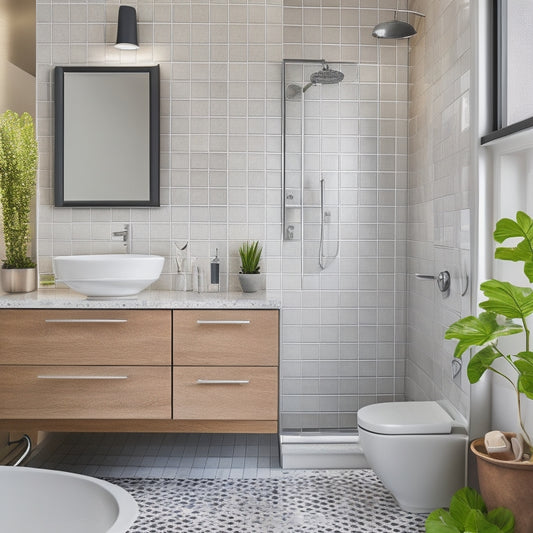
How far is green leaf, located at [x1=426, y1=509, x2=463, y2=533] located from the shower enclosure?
0.80 metres

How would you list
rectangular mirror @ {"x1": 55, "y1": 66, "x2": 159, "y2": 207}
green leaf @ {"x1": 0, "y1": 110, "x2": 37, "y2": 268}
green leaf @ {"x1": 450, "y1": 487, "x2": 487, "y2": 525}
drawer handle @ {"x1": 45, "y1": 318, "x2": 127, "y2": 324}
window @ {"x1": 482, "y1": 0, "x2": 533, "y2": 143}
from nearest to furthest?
green leaf @ {"x1": 450, "y1": 487, "x2": 487, "y2": 525} → window @ {"x1": 482, "y1": 0, "x2": 533, "y2": 143} → drawer handle @ {"x1": 45, "y1": 318, "x2": 127, "y2": 324} → green leaf @ {"x1": 0, "y1": 110, "x2": 37, "y2": 268} → rectangular mirror @ {"x1": 55, "y1": 66, "x2": 159, "y2": 207}

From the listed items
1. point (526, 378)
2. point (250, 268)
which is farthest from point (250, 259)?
point (526, 378)

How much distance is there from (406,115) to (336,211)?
528 mm

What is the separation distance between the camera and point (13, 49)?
3471mm

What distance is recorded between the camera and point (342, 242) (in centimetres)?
297

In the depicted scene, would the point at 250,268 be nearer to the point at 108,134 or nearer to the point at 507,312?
the point at 108,134

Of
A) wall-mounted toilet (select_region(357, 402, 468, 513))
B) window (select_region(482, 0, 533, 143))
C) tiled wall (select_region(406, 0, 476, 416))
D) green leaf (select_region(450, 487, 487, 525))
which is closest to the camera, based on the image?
green leaf (select_region(450, 487, 487, 525))

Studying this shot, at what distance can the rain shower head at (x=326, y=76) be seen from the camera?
2934 mm

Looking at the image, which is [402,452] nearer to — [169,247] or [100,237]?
[169,247]

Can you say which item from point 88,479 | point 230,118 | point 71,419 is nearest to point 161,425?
point 71,419

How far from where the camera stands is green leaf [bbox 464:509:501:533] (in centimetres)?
204

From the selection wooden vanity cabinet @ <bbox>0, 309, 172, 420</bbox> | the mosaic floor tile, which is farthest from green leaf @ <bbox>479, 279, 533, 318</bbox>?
wooden vanity cabinet @ <bbox>0, 309, 172, 420</bbox>

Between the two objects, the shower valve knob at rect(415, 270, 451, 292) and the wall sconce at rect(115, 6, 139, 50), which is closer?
the shower valve knob at rect(415, 270, 451, 292)

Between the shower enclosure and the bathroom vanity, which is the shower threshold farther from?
the bathroom vanity
